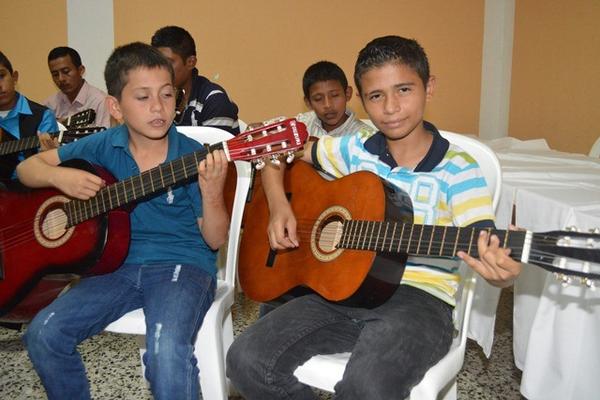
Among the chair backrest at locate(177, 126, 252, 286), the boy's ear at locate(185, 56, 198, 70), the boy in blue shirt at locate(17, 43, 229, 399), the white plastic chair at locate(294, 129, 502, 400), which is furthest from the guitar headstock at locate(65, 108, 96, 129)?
the white plastic chair at locate(294, 129, 502, 400)

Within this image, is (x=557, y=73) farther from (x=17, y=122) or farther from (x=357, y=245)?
(x=17, y=122)

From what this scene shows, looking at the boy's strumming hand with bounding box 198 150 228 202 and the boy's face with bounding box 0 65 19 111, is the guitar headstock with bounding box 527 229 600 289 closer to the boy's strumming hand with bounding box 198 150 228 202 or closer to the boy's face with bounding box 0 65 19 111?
the boy's strumming hand with bounding box 198 150 228 202

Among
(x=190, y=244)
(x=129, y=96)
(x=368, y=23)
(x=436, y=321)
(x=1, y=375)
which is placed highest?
(x=368, y=23)

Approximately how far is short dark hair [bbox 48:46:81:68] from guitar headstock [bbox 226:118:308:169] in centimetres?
291

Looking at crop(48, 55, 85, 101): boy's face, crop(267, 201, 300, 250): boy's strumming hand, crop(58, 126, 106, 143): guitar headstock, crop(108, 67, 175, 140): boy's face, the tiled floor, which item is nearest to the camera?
crop(267, 201, 300, 250): boy's strumming hand

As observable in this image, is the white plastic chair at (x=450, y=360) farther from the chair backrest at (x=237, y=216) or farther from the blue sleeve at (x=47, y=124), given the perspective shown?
the blue sleeve at (x=47, y=124)

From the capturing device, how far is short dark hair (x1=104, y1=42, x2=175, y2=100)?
1.64 m

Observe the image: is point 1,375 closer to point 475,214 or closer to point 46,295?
point 46,295

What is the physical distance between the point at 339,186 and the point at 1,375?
62.2 inches

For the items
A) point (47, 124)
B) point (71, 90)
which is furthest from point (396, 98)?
point (71, 90)

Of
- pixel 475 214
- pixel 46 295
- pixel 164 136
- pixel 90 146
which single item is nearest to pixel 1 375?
pixel 46 295

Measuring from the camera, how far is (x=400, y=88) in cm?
146

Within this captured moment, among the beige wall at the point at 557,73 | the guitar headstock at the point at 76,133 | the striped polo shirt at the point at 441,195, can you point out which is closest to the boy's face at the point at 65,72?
the guitar headstock at the point at 76,133

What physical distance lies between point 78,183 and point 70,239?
167 mm
